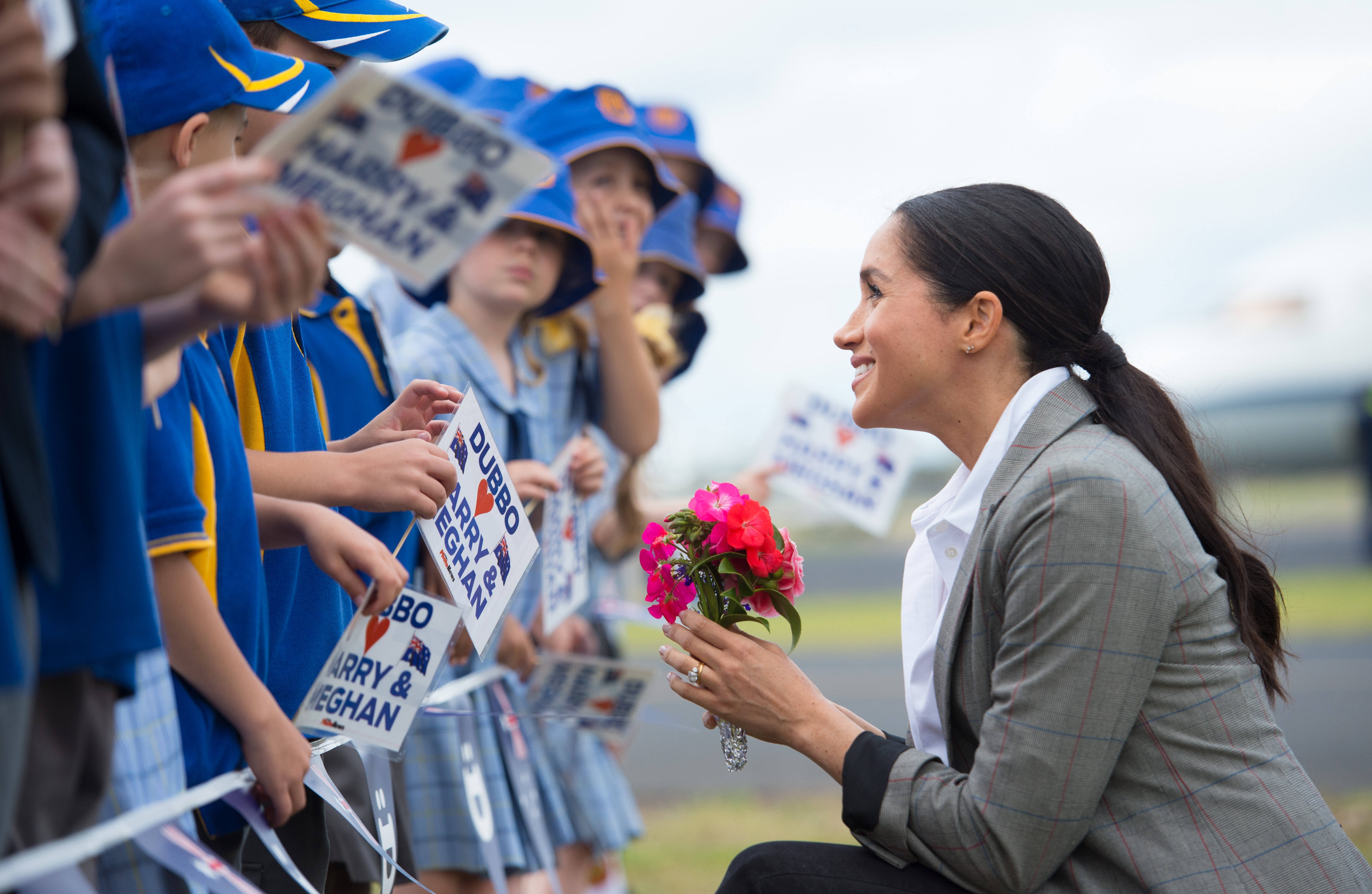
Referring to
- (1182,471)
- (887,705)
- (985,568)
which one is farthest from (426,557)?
(887,705)

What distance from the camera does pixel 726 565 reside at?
1.91 meters

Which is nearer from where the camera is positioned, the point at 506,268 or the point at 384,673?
the point at 384,673

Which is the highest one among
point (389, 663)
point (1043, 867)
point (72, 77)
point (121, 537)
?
point (72, 77)

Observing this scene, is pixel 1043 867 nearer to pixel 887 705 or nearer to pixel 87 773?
pixel 87 773

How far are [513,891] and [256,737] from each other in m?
1.67

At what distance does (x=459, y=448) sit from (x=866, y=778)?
2.76ft

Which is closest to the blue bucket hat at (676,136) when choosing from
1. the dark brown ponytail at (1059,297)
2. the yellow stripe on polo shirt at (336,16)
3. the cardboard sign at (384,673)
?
the yellow stripe on polo shirt at (336,16)

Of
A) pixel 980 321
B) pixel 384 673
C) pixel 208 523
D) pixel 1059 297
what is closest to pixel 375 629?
pixel 384 673

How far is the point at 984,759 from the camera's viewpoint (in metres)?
1.72

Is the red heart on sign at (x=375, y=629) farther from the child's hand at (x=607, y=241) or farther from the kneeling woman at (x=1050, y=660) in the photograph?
the child's hand at (x=607, y=241)

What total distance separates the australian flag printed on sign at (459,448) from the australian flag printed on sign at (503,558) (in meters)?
0.17

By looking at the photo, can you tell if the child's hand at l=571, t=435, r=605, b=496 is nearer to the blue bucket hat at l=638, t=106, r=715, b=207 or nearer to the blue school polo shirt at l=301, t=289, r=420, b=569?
the blue school polo shirt at l=301, t=289, r=420, b=569

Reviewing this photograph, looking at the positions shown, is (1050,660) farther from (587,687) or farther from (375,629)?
(587,687)

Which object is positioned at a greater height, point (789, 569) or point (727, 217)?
point (727, 217)
